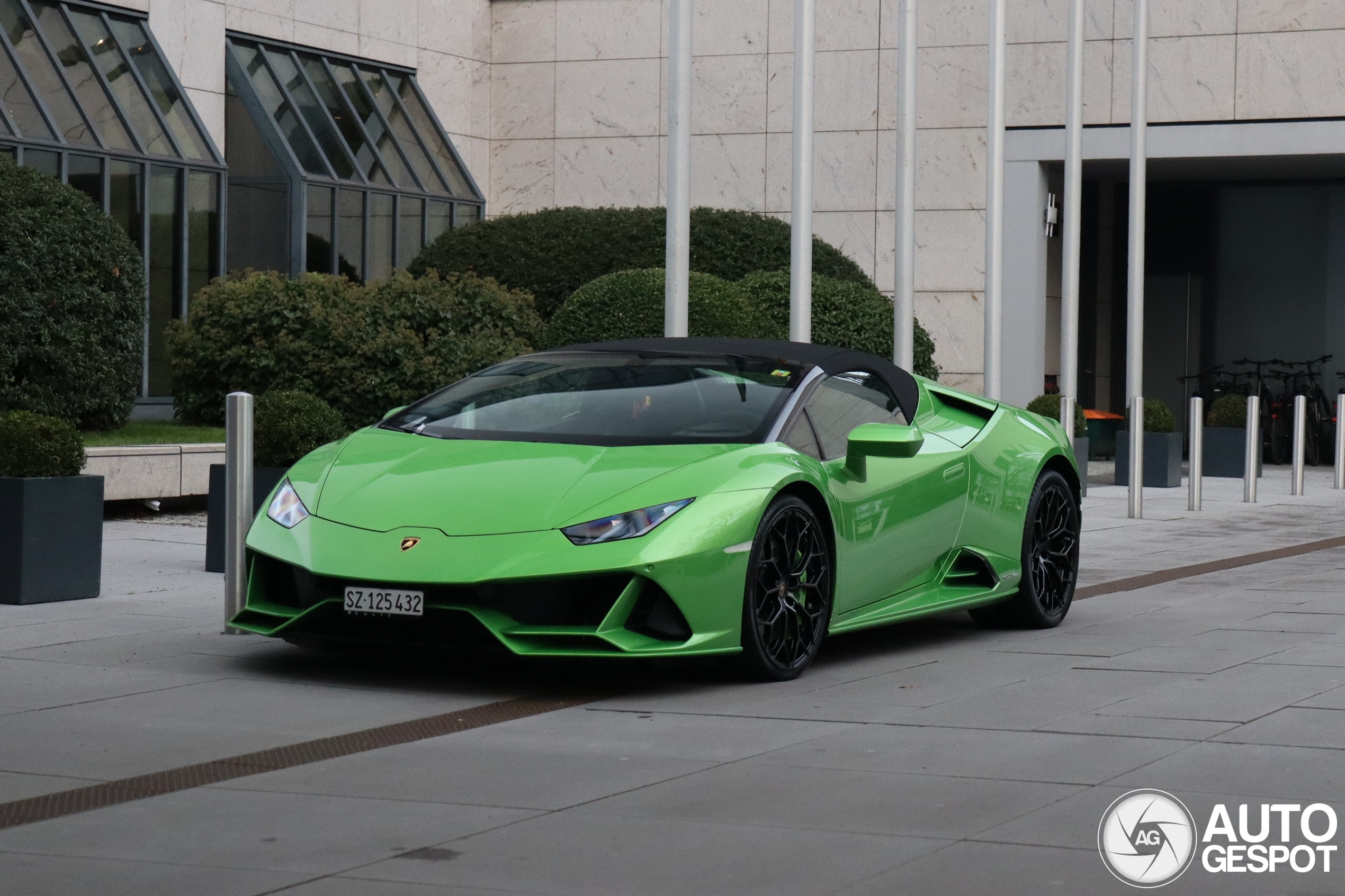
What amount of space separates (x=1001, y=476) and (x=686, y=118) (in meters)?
6.63

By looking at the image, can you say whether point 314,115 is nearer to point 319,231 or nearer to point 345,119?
point 345,119

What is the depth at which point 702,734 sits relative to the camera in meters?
5.95

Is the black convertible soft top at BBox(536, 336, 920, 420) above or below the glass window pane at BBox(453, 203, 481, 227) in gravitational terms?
below

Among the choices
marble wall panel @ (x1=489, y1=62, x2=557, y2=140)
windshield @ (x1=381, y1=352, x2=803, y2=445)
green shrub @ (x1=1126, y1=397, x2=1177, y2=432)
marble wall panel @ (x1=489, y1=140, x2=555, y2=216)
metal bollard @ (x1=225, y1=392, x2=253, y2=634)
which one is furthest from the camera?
marble wall panel @ (x1=489, y1=62, x2=557, y2=140)

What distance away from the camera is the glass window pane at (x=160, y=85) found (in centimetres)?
2112

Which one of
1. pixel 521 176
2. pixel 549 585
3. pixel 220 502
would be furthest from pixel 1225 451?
pixel 549 585

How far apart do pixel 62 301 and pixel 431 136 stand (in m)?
13.3

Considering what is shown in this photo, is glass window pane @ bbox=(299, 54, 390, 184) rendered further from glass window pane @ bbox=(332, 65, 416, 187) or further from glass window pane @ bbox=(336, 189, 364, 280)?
glass window pane @ bbox=(336, 189, 364, 280)

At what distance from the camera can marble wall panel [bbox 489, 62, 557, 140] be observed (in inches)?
1113

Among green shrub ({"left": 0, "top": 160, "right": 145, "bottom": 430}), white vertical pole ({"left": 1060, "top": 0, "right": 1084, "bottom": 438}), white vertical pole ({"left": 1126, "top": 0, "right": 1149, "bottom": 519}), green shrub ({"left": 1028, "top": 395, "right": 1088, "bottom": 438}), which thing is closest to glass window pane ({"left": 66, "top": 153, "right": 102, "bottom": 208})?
green shrub ({"left": 0, "top": 160, "right": 145, "bottom": 430})

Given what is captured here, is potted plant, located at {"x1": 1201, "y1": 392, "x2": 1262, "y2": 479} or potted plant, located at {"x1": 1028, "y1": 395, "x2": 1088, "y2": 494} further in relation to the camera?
potted plant, located at {"x1": 1201, "y1": 392, "x2": 1262, "y2": 479}

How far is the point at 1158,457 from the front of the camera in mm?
21250

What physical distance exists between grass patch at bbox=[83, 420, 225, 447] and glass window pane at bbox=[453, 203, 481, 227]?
10181mm

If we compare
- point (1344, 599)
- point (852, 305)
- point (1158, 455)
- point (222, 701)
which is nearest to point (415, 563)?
point (222, 701)
